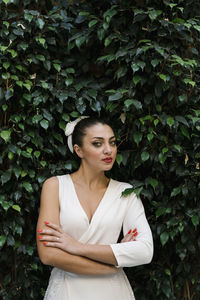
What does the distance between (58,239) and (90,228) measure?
205 mm

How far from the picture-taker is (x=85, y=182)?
2377 millimetres

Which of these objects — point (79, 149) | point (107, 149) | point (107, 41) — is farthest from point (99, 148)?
point (107, 41)

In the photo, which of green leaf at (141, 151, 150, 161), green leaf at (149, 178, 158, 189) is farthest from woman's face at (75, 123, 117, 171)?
green leaf at (149, 178, 158, 189)

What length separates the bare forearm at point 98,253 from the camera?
2.03m

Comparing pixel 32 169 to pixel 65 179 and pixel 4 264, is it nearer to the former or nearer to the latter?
pixel 65 179

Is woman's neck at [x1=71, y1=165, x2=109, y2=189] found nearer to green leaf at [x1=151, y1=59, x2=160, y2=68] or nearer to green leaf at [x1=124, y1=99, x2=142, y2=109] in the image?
green leaf at [x1=124, y1=99, x2=142, y2=109]

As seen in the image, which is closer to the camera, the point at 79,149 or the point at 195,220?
the point at 79,149

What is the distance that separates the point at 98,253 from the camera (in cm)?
203

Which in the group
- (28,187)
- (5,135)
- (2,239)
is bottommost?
(2,239)

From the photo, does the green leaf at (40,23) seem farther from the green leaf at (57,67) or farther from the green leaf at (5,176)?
the green leaf at (5,176)

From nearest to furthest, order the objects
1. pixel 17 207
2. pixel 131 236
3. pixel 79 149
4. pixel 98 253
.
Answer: pixel 98 253 → pixel 131 236 → pixel 79 149 → pixel 17 207

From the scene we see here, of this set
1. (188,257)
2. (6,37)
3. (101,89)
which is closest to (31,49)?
(6,37)

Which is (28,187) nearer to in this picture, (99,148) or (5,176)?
(5,176)

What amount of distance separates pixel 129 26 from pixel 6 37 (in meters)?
0.84
